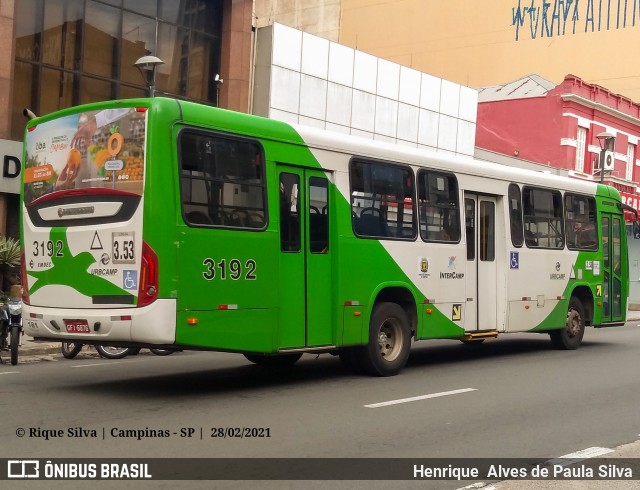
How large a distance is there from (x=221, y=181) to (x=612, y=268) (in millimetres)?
10929

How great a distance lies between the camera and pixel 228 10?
27.7 metres

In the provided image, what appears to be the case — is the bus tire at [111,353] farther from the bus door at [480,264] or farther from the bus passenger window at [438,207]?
the bus door at [480,264]

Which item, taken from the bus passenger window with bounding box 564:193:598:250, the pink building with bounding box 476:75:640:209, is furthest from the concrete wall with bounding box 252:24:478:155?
the bus passenger window with bounding box 564:193:598:250

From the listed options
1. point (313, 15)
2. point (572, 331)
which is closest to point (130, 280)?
point (572, 331)

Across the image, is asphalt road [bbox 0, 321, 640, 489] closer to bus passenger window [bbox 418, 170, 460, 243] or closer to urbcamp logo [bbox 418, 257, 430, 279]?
urbcamp logo [bbox 418, 257, 430, 279]

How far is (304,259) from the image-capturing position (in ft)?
36.8

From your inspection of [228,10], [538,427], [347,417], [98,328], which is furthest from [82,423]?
[228,10]

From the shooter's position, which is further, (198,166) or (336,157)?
(336,157)

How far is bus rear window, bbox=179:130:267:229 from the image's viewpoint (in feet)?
32.4

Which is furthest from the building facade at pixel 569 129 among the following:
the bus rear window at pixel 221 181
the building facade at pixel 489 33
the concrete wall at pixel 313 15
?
the bus rear window at pixel 221 181

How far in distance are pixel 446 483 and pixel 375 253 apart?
573 centimetres

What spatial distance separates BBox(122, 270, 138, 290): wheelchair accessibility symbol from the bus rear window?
0.85m

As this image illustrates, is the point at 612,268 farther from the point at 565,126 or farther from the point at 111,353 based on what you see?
the point at 565,126

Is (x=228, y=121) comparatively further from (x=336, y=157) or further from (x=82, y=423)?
(x=82, y=423)
